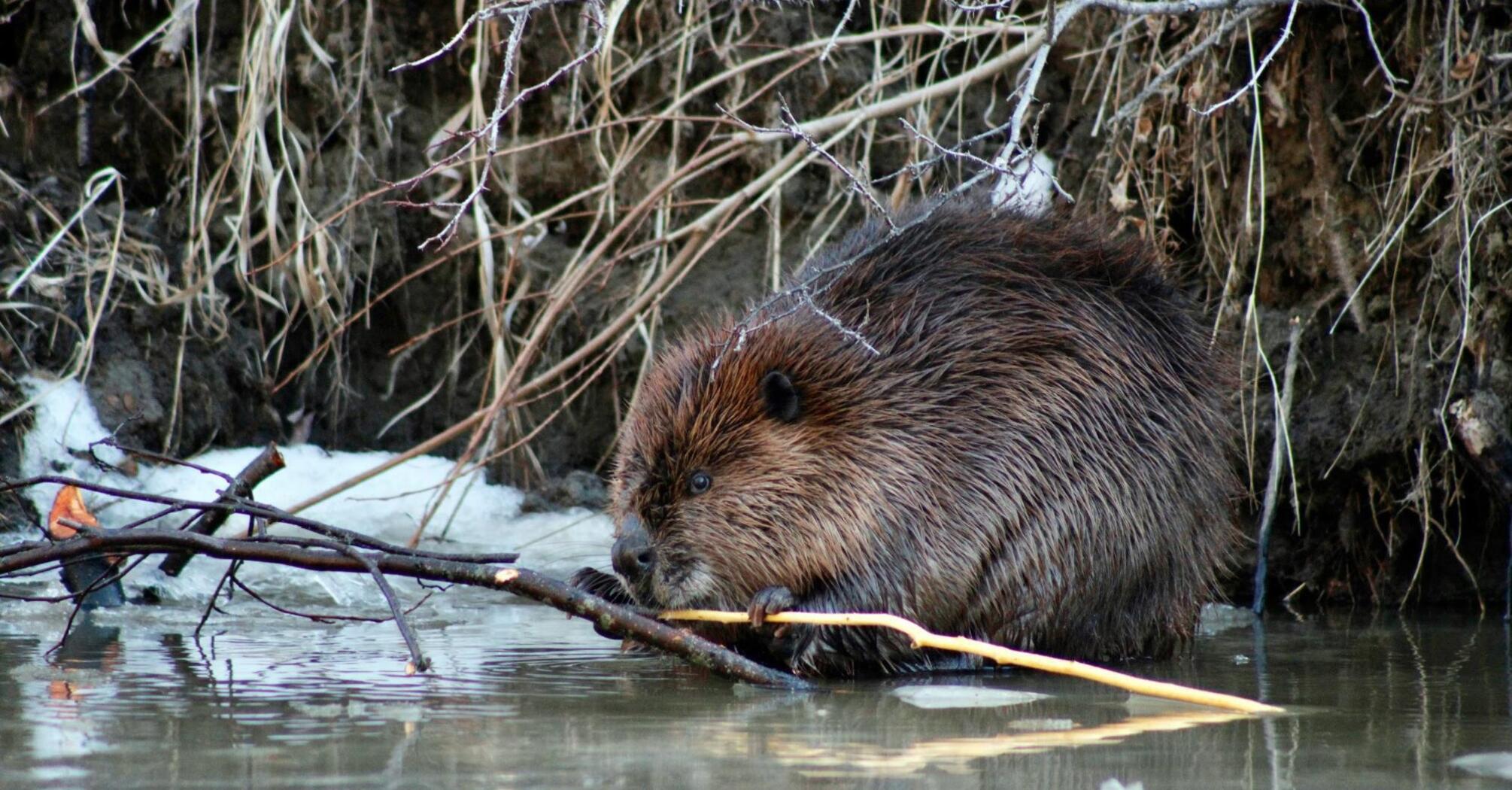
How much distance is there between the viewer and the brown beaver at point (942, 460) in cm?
323

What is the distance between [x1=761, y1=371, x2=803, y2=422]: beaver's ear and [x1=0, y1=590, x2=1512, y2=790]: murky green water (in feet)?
1.96

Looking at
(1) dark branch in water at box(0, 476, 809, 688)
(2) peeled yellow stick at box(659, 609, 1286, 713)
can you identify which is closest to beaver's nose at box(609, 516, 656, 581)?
(2) peeled yellow stick at box(659, 609, 1286, 713)

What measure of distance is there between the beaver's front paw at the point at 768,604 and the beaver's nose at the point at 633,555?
0.24 m

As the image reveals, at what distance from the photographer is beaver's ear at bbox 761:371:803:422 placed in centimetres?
331

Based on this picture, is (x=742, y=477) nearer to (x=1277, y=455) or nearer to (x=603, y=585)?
(x=603, y=585)

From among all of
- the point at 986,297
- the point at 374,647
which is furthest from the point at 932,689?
the point at 374,647

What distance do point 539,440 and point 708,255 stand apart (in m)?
0.89

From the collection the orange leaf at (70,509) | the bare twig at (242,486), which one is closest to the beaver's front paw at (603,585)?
the bare twig at (242,486)

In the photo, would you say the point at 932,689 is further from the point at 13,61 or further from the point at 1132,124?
the point at 13,61

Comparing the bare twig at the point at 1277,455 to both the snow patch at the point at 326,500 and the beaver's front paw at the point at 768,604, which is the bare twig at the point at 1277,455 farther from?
the snow patch at the point at 326,500

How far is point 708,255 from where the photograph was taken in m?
5.47

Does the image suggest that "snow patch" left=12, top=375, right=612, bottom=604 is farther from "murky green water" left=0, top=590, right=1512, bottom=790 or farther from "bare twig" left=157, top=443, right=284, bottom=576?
"murky green water" left=0, top=590, right=1512, bottom=790

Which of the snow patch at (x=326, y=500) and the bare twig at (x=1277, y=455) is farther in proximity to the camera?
the snow patch at (x=326, y=500)

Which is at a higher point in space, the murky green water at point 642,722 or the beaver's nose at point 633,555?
the beaver's nose at point 633,555
